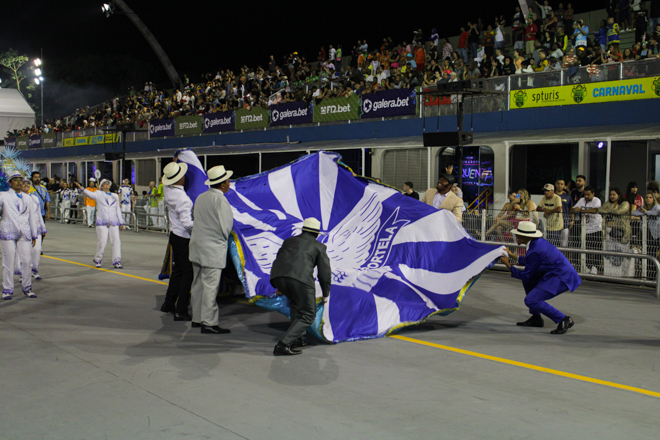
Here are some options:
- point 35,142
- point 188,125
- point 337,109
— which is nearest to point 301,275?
point 337,109

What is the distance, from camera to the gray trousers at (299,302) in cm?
632

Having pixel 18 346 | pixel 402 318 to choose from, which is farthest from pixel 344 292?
pixel 18 346

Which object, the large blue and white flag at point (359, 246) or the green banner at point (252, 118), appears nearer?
the large blue and white flag at point (359, 246)

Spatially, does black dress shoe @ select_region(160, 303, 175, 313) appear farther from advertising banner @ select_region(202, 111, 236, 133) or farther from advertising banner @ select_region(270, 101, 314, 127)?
advertising banner @ select_region(202, 111, 236, 133)

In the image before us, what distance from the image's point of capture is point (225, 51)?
73125 mm

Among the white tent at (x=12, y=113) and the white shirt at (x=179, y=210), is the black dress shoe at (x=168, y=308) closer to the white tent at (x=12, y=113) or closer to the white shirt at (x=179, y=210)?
the white shirt at (x=179, y=210)

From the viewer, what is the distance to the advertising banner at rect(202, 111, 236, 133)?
29.3 metres

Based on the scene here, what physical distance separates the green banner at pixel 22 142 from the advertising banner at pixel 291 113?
31943 millimetres

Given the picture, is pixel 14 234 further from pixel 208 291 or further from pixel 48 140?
pixel 48 140

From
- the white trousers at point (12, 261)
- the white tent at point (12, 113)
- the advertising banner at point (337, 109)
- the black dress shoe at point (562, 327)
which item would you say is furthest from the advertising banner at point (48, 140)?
the black dress shoe at point (562, 327)

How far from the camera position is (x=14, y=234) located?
9.65 m

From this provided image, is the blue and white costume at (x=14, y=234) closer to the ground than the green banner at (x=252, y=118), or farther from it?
closer to the ground

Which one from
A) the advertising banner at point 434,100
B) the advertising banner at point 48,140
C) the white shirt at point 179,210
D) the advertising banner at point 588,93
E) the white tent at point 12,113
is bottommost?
the white shirt at point 179,210

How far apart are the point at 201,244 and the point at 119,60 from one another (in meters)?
77.5
